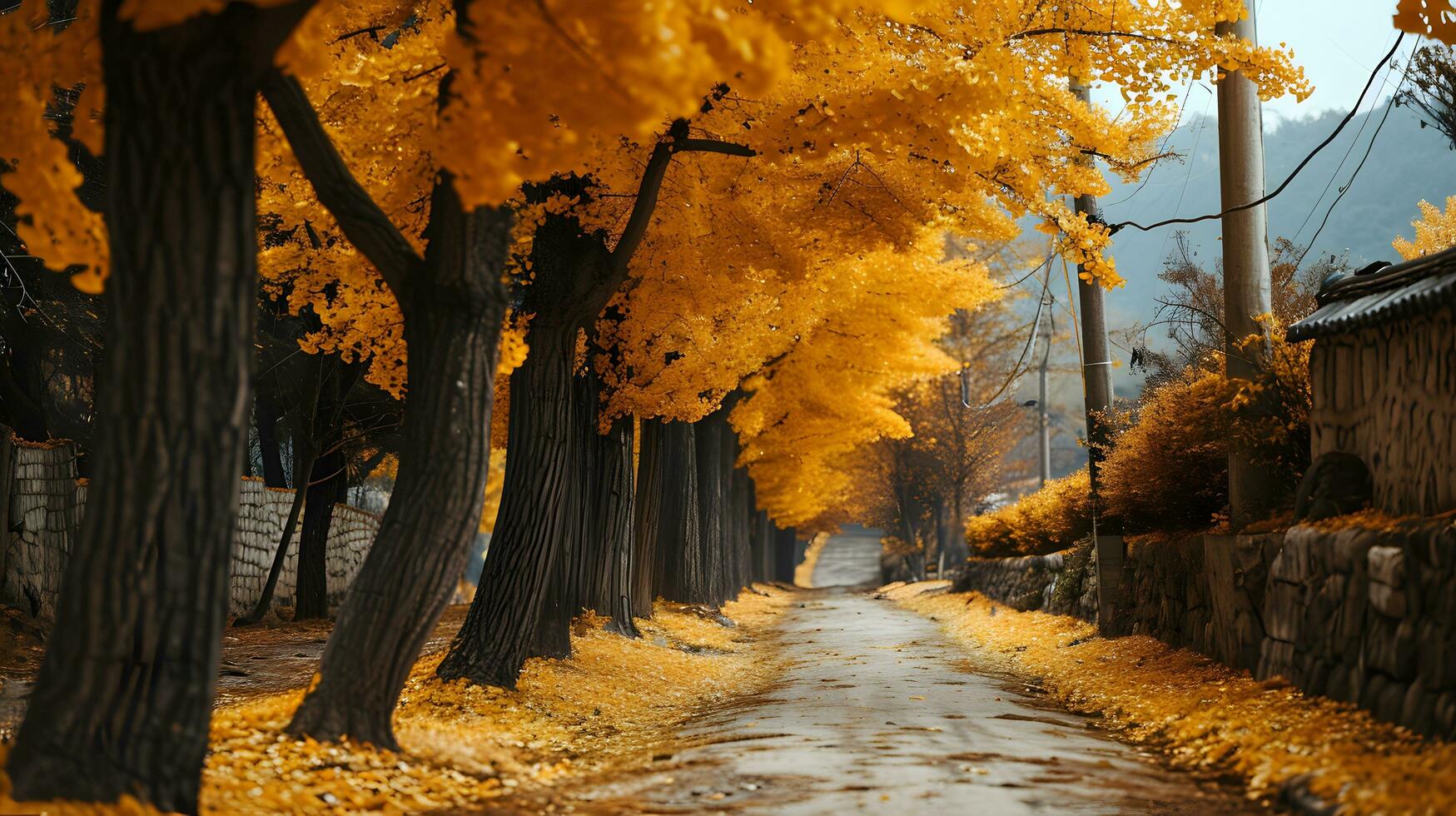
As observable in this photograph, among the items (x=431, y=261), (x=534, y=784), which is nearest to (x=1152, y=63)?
(x=431, y=261)

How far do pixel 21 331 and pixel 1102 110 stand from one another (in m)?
11.5

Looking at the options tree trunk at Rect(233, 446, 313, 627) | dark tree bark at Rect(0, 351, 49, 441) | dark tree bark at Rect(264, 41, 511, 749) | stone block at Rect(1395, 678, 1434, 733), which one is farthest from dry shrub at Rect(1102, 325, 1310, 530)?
dark tree bark at Rect(0, 351, 49, 441)

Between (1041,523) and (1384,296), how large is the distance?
12153 mm

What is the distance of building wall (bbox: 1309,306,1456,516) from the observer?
6.26 metres

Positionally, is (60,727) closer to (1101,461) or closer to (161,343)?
(161,343)

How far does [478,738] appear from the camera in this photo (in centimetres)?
678

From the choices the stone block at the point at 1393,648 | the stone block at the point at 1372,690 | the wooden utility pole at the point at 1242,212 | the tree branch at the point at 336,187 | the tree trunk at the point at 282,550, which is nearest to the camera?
the tree branch at the point at 336,187

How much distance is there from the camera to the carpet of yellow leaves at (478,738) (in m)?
5.12

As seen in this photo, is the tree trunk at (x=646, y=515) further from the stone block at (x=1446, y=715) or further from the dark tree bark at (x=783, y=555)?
the dark tree bark at (x=783, y=555)

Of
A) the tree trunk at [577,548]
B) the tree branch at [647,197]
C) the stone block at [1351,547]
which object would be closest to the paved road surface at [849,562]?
the tree trunk at [577,548]

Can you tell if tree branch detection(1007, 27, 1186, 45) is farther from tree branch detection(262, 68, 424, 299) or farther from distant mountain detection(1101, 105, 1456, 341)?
distant mountain detection(1101, 105, 1456, 341)

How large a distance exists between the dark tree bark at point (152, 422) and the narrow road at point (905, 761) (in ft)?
6.30

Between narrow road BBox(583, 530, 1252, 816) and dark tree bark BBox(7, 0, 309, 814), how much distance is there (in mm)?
1919

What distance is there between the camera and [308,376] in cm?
1642
